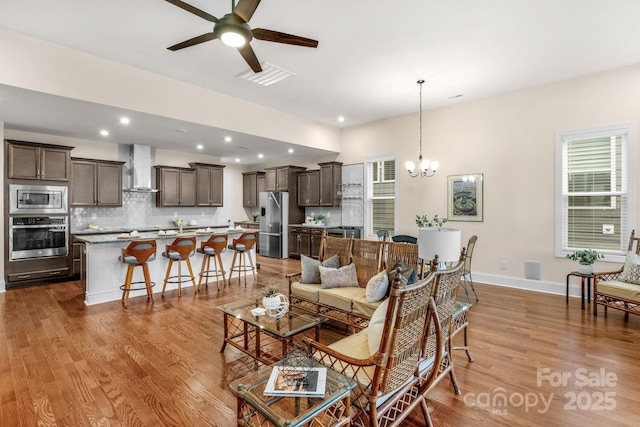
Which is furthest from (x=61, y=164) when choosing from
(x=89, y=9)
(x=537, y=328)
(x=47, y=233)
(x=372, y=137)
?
(x=537, y=328)

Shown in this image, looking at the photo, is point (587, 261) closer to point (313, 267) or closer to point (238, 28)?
point (313, 267)

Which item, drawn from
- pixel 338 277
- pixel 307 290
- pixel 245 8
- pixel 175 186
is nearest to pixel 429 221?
pixel 338 277

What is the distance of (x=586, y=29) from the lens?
349 centimetres

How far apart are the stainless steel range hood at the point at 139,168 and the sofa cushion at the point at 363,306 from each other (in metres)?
6.08

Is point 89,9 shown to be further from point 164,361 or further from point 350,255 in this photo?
point 350,255

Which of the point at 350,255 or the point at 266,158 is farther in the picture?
the point at 266,158

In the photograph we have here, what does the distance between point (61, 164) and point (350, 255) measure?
568 cm

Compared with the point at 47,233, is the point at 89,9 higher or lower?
higher

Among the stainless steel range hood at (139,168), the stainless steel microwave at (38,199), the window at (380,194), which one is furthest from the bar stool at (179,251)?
the window at (380,194)

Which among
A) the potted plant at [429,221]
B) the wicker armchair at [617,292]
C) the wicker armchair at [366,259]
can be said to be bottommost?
the wicker armchair at [617,292]

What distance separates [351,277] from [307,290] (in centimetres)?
55

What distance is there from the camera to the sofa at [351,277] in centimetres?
317

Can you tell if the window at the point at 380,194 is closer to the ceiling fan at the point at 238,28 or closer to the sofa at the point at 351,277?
the sofa at the point at 351,277

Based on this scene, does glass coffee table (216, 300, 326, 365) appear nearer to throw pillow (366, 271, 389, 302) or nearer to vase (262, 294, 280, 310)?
vase (262, 294, 280, 310)
